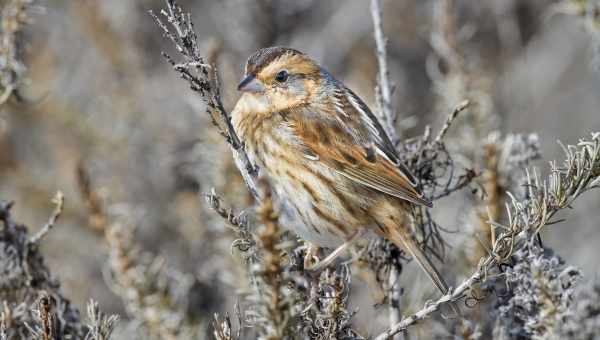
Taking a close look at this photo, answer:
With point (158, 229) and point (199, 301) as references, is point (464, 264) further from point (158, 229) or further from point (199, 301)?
point (158, 229)

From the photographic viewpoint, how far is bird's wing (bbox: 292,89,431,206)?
3678mm

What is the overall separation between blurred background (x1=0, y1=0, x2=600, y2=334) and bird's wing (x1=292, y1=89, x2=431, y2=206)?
0.85 meters

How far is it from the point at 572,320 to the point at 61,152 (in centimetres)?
519

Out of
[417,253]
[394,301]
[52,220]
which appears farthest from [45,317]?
[417,253]

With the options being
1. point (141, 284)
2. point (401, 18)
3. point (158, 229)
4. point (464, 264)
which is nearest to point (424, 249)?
point (464, 264)

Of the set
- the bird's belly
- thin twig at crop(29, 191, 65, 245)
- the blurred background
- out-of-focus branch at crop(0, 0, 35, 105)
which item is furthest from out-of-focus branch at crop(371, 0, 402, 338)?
out-of-focus branch at crop(0, 0, 35, 105)

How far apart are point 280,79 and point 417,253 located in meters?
1.21

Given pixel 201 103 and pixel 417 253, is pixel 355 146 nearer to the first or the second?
pixel 417 253

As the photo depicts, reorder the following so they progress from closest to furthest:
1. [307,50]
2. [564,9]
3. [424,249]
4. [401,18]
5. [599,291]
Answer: [599,291] → [424,249] → [564,9] → [307,50] → [401,18]

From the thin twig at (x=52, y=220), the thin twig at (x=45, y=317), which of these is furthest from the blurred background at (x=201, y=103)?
the thin twig at (x=45, y=317)

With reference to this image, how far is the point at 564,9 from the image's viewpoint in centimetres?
423

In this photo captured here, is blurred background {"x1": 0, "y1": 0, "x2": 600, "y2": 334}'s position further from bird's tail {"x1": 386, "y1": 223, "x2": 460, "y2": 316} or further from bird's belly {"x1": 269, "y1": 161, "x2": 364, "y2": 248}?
bird's tail {"x1": 386, "y1": 223, "x2": 460, "y2": 316}

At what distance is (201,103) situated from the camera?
19.6ft

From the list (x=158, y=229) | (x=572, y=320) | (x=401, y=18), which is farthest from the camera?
(x=401, y=18)
